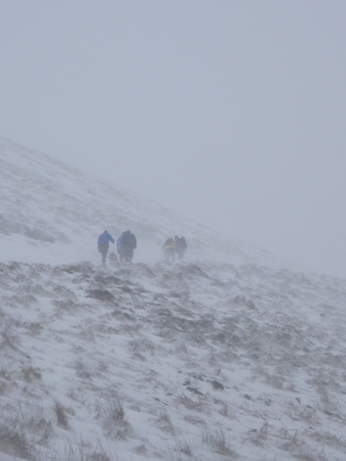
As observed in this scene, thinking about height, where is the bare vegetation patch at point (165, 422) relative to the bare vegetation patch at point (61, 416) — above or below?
below

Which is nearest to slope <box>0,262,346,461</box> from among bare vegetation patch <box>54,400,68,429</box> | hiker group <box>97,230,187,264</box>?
bare vegetation patch <box>54,400,68,429</box>

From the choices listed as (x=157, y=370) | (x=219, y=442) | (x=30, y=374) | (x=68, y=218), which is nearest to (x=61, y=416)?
(x=30, y=374)

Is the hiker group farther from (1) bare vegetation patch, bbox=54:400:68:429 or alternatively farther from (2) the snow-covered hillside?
(1) bare vegetation patch, bbox=54:400:68:429

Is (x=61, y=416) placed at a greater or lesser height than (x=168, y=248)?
greater

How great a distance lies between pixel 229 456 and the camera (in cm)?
462

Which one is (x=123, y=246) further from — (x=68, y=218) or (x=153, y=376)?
(x=153, y=376)

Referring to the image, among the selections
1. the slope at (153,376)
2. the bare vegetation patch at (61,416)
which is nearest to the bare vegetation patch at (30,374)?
the slope at (153,376)

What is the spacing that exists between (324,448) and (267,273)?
23.1 m

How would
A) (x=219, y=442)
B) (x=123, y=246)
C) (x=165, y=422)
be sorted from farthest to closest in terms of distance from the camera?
(x=123, y=246), (x=165, y=422), (x=219, y=442)

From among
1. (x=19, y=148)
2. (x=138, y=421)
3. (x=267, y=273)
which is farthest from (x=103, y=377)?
(x=19, y=148)

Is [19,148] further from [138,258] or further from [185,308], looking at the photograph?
[185,308]

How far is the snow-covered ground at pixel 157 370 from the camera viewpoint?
4418 millimetres

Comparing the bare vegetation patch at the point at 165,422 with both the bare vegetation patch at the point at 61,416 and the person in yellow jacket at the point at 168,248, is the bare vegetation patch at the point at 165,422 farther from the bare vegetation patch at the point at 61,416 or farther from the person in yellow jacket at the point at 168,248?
the person in yellow jacket at the point at 168,248

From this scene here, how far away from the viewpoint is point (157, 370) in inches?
288
